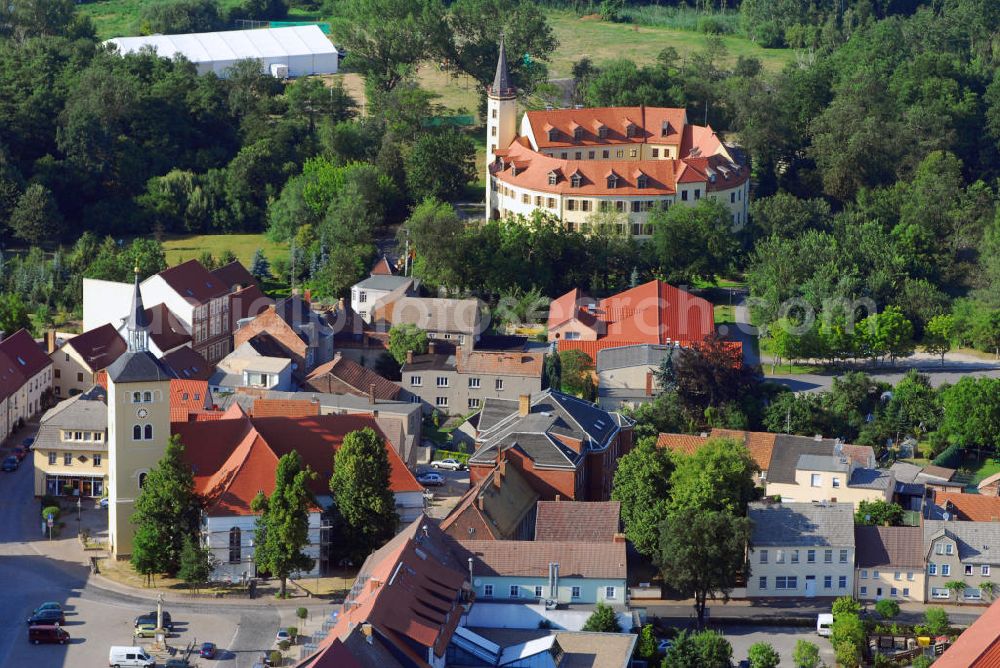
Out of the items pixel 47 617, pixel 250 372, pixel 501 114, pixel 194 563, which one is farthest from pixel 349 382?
pixel 501 114

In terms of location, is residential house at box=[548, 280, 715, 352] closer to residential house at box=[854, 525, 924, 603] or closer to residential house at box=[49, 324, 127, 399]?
residential house at box=[49, 324, 127, 399]

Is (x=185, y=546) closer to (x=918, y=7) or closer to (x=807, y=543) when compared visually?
(x=807, y=543)

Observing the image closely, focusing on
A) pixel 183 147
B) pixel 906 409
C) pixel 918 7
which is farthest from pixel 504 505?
pixel 918 7

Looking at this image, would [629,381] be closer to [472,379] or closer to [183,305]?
[472,379]

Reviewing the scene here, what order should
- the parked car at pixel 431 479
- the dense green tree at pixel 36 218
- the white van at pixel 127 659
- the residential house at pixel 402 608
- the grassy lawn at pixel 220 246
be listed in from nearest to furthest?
the residential house at pixel 402 608 → the white van at pixel 127 659 → the parked car at pixel 431 479 → the grassy lawn at pixel 220 246 → the dense green tree at pixel 36 218

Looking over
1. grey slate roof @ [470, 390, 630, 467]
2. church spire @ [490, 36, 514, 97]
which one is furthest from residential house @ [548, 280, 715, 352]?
church spire @ [490, 36, 514, 97]

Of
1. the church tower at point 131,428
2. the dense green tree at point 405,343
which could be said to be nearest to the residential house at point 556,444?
the dense green tree at point 405,343

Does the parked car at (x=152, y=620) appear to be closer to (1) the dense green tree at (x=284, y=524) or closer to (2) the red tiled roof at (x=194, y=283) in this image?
(1) the dense green tree at (x=284, y=524)
